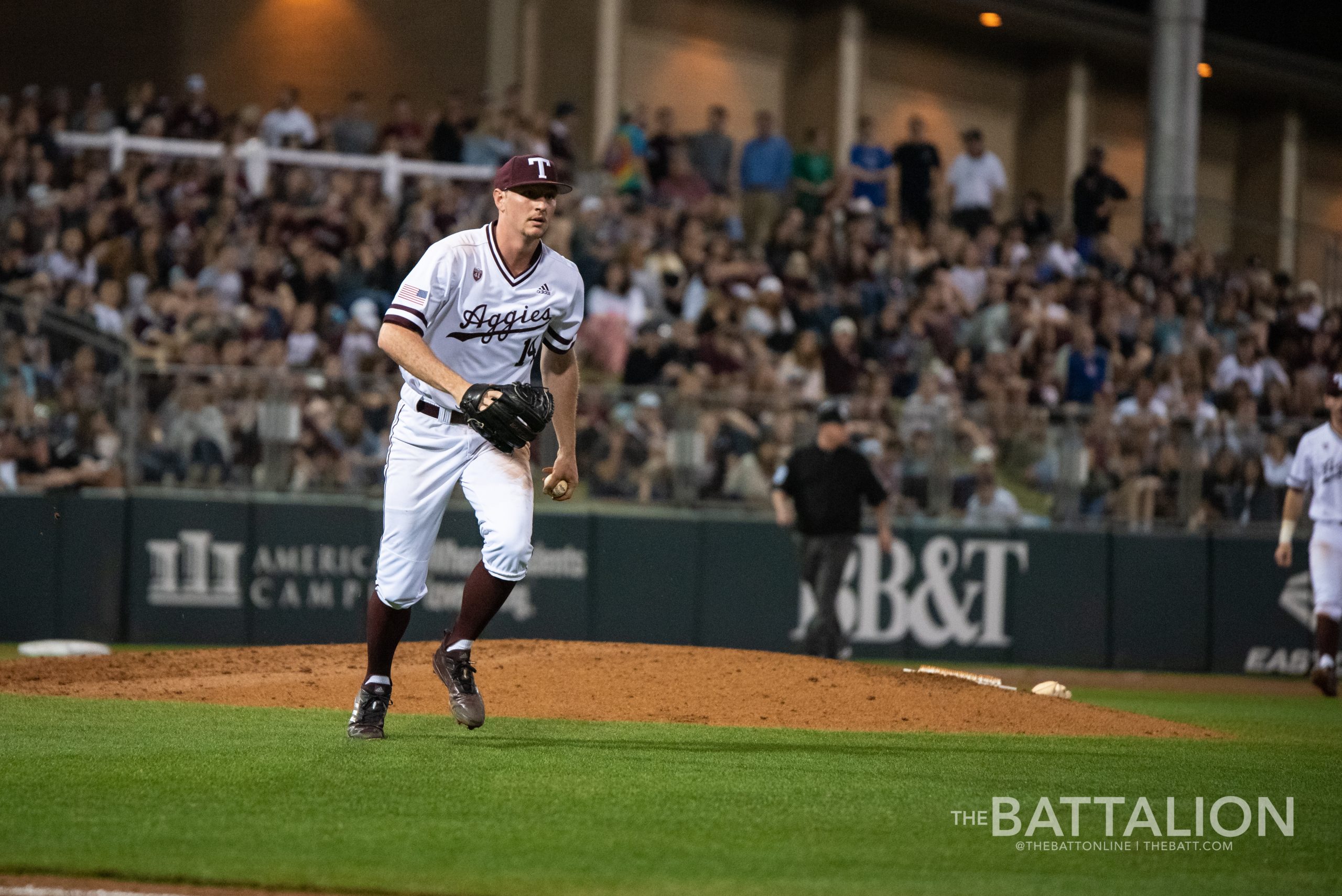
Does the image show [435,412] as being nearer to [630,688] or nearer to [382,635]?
[382,635]

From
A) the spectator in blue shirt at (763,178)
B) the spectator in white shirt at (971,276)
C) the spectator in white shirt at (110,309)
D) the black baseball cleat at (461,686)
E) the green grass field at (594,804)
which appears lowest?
the green grass field at (594,804)

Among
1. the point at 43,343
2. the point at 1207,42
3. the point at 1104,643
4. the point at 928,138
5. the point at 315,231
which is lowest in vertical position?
the point at 1104,643

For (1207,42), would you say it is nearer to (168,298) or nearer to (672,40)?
(672,40)

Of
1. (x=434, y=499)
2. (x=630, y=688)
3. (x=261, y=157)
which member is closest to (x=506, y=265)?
(x=434, y=499)

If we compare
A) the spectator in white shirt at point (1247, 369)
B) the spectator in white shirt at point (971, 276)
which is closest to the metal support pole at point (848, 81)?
the spectator in white shirt at point (971, 276)

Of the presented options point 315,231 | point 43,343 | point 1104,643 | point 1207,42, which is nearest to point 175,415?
point 43,343

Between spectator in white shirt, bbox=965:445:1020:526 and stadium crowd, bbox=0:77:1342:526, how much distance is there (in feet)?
0.10

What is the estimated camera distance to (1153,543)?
1678 cm

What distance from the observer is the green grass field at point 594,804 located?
4.95 meters

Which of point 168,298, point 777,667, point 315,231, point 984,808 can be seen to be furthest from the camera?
point 315,231

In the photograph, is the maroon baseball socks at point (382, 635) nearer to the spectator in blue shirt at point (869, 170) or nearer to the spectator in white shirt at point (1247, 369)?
the spectator in white shirt at point (1247, 369)

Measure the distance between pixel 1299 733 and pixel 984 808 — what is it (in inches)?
193

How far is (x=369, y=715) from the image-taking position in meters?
7.36

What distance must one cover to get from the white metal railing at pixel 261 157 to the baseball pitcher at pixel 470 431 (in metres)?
11.3
